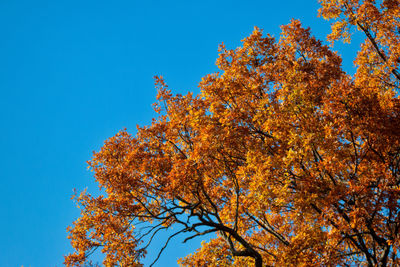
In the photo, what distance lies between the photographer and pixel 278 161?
1045cm

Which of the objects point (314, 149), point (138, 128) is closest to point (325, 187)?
point (314, 149)

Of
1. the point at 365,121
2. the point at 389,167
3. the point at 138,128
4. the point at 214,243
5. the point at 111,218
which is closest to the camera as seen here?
the point at 365,121

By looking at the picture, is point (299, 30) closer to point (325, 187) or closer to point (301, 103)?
point (301, 103)

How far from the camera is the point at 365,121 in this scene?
8734 mm

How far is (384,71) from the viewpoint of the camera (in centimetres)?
1582

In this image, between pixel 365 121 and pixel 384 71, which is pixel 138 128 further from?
pixel 384 71

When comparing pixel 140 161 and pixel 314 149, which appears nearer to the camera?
pixel 314 149

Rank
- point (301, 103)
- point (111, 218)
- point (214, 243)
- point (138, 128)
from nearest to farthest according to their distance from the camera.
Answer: point (301, 103) < point (111, 218) < point (214, 243) < point (138, 128)

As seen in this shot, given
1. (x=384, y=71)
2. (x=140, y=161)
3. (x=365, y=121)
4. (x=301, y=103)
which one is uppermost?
(x=384, y=71)

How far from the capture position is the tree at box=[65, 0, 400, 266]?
9.13 m

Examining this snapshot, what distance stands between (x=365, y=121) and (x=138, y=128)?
9.39 meters

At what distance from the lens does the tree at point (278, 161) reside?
30.0 ft

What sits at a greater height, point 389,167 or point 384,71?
point 384,71

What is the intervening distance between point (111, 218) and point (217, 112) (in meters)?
5.67
